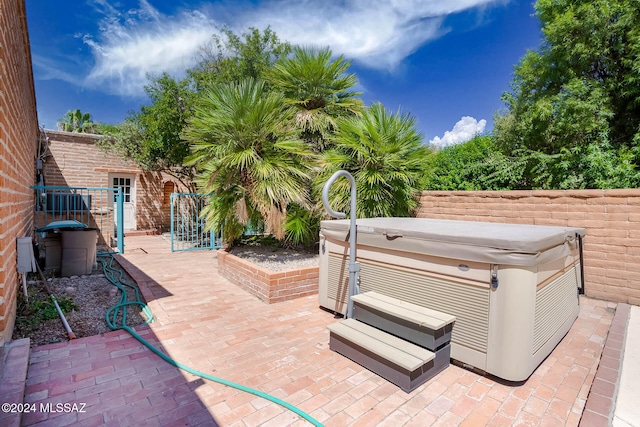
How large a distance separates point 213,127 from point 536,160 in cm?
739

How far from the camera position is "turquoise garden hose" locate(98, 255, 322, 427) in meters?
2.25

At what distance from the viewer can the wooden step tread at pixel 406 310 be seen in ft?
8.47

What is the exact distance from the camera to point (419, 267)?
2.99 metres

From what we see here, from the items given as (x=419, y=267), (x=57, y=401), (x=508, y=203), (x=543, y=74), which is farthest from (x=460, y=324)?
(x=543, y=74)

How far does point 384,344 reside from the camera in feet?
8.89

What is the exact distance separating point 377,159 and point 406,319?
3.31 meters

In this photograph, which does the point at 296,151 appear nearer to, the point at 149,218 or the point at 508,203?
the point at 508,203

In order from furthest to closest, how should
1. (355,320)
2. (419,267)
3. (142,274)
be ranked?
(142,274) → (355,320) → (419,267)

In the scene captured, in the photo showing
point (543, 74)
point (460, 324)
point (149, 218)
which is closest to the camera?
point (460, 324)

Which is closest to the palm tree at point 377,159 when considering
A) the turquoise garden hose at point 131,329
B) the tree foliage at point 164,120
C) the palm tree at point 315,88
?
the palm tree at point 315,88

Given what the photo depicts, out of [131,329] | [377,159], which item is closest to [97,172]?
[131,329]

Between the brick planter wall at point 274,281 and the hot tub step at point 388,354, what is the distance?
1556 mm

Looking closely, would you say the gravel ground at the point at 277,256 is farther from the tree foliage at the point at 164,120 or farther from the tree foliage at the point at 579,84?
the tree foliage at the point at 579,84

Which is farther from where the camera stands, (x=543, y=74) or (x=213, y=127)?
(x=543, y=74)
